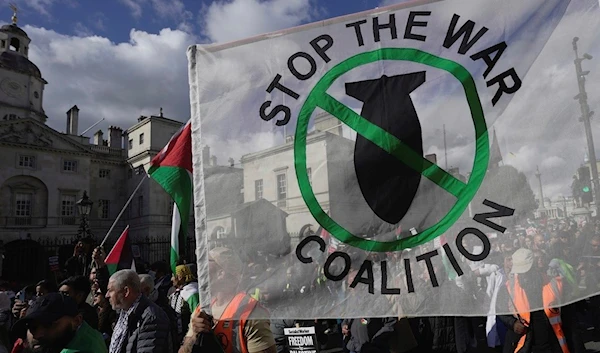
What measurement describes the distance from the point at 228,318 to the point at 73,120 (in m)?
54.7

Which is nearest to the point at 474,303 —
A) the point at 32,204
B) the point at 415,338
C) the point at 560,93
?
the point at 560,93

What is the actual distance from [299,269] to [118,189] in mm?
46903

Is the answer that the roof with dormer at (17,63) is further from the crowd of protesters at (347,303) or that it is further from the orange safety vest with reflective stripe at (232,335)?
the orange safety vest with reflective stripe at (232,335)

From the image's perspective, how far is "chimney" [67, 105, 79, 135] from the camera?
50281 millimetres

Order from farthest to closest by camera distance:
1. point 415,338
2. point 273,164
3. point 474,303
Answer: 1. point 415,338
2. point 273,164
3. point 474,303

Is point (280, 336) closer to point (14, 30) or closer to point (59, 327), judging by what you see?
point (59, 327)

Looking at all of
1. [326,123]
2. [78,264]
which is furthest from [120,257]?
[326,123]

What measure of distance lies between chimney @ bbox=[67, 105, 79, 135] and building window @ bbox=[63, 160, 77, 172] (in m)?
10.8

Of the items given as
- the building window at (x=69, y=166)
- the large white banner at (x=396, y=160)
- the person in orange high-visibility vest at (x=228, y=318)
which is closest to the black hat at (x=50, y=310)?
the person in orange high-visibility vest at (x=228, y=318)

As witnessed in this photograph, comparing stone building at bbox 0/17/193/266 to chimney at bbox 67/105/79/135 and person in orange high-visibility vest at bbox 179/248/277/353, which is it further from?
person in orange high-visibility vest at bbox 179/248/277/353

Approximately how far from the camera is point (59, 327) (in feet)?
9.95

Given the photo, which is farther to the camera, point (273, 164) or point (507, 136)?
point (273, 164)

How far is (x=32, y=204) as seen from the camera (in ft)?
126

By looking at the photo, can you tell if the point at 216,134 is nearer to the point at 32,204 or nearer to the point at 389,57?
the point at 389,57
